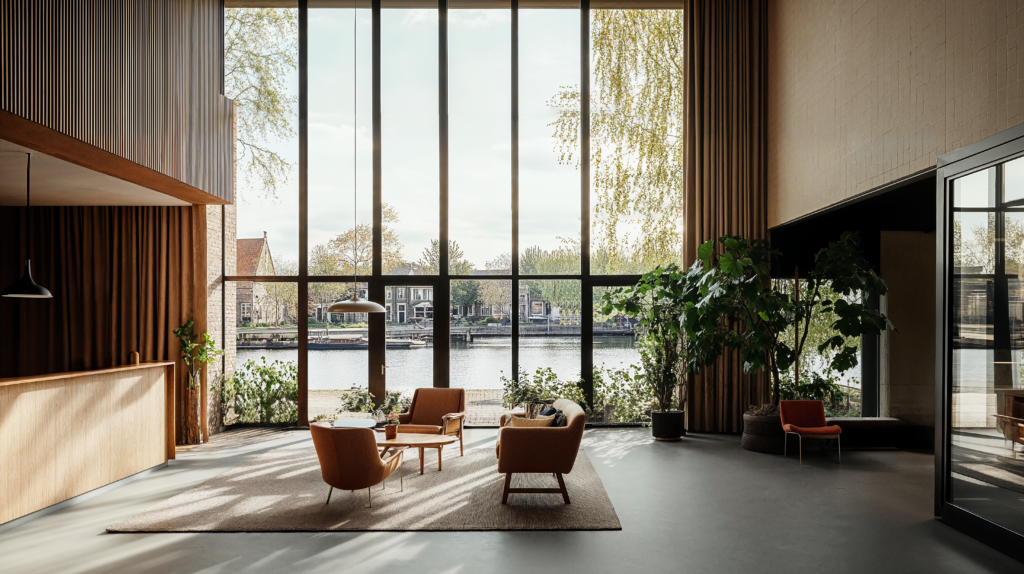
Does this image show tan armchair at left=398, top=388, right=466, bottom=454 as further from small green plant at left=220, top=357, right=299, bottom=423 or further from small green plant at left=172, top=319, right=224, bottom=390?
small green plant at left=172, top=319, right=224, bottom=390

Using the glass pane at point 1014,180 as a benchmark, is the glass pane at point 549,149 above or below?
above

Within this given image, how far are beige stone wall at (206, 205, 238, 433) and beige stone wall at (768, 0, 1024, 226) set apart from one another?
7638 millimetres

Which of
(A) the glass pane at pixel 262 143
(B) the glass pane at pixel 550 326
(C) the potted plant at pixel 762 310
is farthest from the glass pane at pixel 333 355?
(C) the potted plant at pixel 762 310

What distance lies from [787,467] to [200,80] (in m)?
7.65

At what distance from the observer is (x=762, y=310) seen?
278 inches

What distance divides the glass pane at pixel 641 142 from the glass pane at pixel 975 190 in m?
4.24

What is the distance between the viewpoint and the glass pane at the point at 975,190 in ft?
13.7

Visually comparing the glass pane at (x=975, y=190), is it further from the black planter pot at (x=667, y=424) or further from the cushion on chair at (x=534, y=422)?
the black planter pot at (x=667, y=424)

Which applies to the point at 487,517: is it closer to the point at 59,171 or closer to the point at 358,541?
the point at 358,541

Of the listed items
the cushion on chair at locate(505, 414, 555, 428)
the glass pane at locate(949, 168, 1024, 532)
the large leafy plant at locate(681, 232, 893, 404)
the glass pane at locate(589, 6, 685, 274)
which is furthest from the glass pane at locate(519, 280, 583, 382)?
the glass pane at locate(949, 168, 1024, 532)

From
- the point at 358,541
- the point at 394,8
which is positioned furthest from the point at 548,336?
the point at 394,8

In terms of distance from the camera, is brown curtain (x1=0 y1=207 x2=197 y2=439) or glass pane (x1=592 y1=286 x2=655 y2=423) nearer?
brown curtain (x1=0 y1=207 x2=197 y2=439)

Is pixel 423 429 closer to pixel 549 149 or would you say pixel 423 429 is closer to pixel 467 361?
pixel 467 361

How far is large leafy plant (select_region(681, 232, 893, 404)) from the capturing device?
691cm
